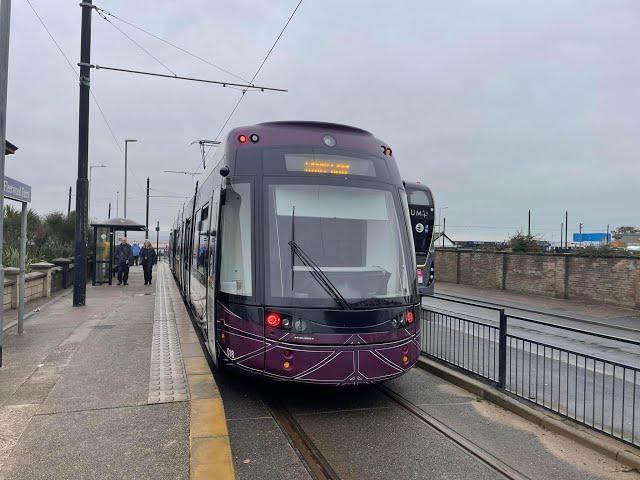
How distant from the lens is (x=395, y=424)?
5.11 m

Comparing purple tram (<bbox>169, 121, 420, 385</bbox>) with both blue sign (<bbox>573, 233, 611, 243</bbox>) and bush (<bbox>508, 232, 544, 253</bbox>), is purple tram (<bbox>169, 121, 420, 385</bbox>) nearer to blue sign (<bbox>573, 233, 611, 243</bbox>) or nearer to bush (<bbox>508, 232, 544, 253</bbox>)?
bush (<bbox>508, 232, 544, 253</bbox>)

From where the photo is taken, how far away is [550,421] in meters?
4.96

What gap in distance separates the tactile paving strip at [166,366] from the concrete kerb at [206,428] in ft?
0.34

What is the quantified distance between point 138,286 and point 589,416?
689 inches

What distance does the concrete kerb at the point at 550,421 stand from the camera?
4.30 meters

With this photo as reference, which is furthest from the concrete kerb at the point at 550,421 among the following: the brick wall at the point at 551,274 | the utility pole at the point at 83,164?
the brick wall at the point at 551,274

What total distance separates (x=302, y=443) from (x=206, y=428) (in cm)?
85

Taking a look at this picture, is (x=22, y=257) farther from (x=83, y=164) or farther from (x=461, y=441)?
(x=461, y=441)

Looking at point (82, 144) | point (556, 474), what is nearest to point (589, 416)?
point (556, 474)

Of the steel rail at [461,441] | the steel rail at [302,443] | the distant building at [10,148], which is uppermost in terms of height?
the distant building at [10,148]

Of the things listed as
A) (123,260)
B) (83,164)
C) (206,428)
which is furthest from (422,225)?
(206,428)

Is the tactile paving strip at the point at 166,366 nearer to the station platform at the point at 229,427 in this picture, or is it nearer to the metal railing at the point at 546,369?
the station platform at the point at 229,427

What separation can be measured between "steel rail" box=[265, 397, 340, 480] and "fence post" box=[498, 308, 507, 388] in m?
2.42

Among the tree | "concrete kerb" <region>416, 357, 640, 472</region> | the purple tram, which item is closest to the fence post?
"concrete kerb" <region>416, 357, 640, 472</region>
